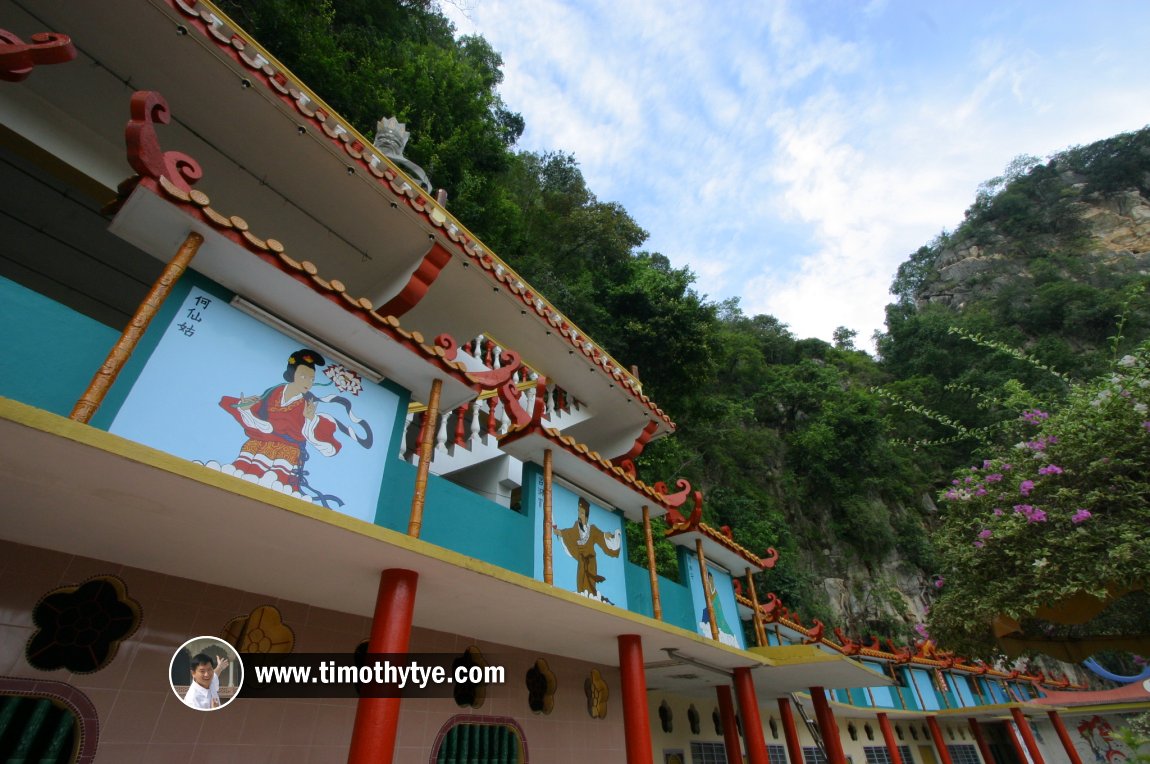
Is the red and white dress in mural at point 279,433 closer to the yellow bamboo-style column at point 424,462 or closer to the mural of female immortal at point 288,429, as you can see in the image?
the mural of female immortal at point 288,429

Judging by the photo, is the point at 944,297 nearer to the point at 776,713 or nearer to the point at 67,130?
the point at 776,713

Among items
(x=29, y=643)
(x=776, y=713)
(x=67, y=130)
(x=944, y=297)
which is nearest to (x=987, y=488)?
(x=776, y=713)

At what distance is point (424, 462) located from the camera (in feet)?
14.1

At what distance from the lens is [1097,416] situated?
→ 9422 millimetres

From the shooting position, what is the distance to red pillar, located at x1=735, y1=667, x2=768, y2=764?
805 cm

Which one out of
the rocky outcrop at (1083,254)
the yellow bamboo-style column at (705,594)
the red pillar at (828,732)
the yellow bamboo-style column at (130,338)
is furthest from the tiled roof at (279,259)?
the rocky outcrop at (1083,254)

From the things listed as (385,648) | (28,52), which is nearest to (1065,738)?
(385,648)

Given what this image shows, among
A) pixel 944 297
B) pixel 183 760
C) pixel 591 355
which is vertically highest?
pixel 944 297

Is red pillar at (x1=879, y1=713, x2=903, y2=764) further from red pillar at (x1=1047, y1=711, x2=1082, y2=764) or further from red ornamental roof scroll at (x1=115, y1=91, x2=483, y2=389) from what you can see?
red ornamental roof scroll at (x1=115, y1=91, x2=483, y2=389)

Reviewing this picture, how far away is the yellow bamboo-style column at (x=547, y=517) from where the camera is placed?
5.60m

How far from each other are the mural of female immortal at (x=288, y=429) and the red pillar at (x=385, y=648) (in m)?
0.77

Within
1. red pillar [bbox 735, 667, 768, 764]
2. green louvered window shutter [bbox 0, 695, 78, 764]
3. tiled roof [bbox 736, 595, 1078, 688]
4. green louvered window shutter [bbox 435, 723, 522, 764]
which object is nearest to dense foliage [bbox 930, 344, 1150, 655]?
tiled roof [bbox 736, 595, 1078, 688]

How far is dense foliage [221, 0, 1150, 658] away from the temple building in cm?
705

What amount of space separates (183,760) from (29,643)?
129 centimetres
